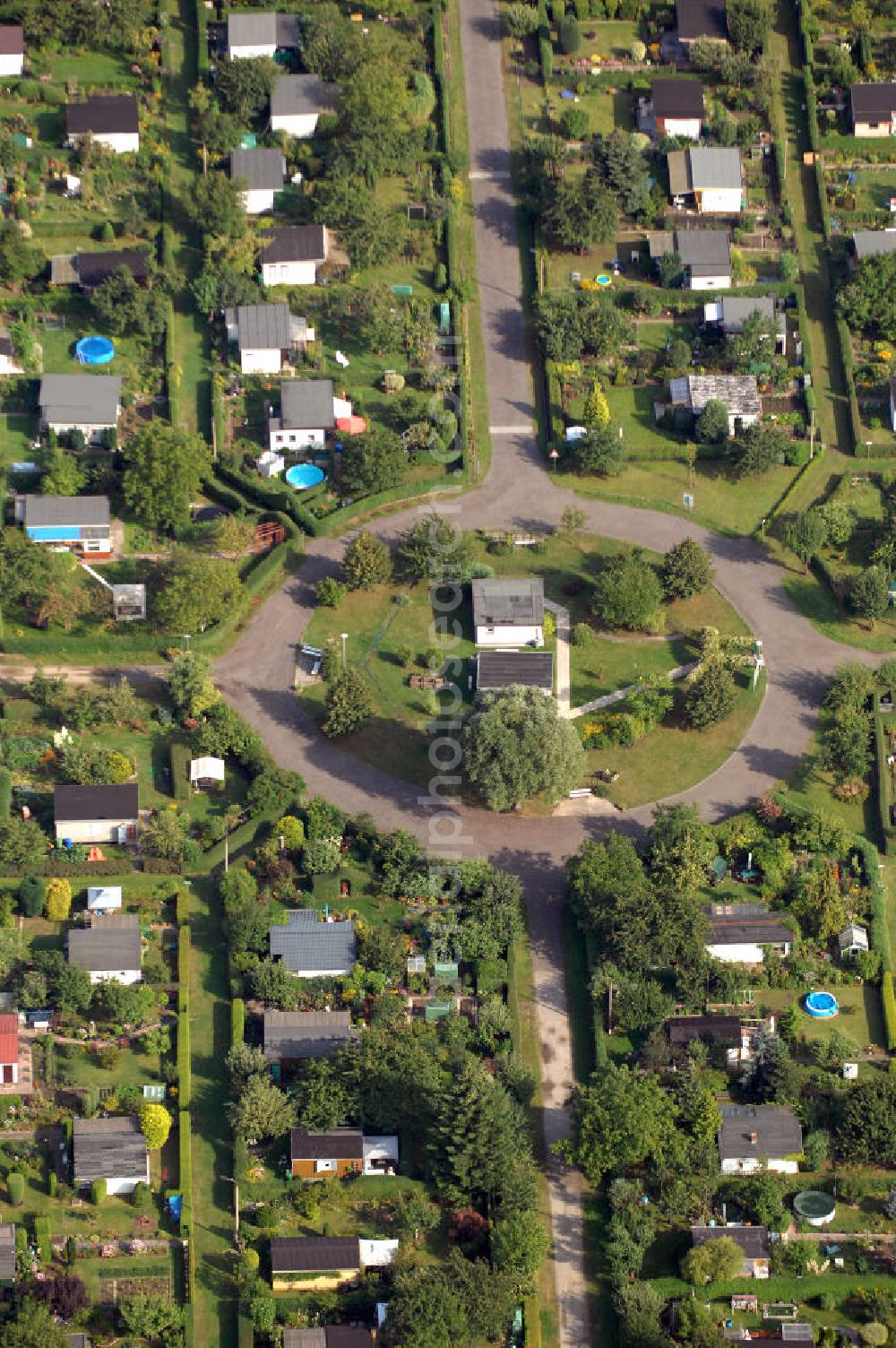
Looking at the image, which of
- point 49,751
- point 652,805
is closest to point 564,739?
point 652,805

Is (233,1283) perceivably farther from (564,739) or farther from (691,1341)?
(564,739)

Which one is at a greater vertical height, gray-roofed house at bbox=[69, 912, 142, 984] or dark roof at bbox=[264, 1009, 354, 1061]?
gray-roofed house at bbox=[69, 912, 142, 984]

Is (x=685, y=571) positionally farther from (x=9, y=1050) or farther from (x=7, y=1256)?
(x=7, y=1256)

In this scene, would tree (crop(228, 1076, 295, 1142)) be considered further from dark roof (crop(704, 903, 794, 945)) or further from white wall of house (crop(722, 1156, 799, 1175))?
dark roof (crop(704, 903, 794, 945))

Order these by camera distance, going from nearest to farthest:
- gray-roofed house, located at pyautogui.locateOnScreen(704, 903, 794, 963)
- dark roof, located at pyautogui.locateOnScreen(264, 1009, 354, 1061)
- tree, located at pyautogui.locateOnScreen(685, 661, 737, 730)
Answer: dark roof, located at pyautogui.locateOnScreen(264, 1009, 354, 1061)
gray-roofed house, located at pyautogui.locateOnScreen(704, 903, 794, 963)
tree, located at pyautogui.locateOnScreen(685, 661, 737, 730)

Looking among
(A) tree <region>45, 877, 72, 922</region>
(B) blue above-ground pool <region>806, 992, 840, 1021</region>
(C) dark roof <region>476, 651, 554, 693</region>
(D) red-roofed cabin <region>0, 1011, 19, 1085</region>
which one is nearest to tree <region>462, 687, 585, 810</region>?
(C) dark roof <region>476, 651, 554, 693</region>
